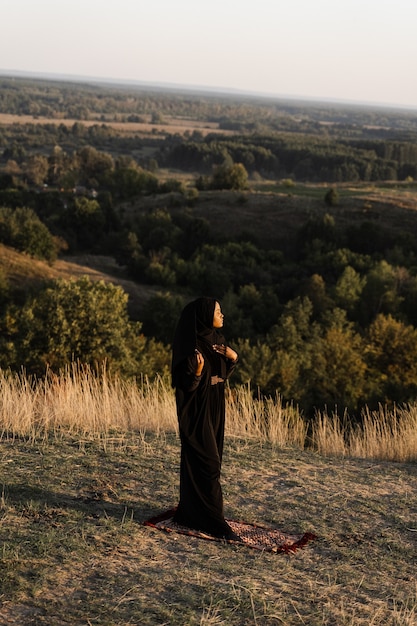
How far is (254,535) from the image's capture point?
19.7ft

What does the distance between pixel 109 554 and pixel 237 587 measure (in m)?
0.99

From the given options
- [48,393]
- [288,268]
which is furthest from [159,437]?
[288,268]

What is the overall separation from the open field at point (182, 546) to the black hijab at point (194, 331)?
138cm

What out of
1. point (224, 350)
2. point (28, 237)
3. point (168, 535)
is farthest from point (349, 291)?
point (168, 535)

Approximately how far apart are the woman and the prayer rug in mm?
71

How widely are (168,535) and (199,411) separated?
1.01 m

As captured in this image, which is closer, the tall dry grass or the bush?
the tall dry grass

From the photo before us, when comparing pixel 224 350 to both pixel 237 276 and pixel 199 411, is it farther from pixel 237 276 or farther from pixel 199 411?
pixel 237 276

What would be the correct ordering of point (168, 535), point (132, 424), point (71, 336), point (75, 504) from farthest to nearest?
point (71, 336) < point (132, 424) < point (75, 504) < point (168, 535)

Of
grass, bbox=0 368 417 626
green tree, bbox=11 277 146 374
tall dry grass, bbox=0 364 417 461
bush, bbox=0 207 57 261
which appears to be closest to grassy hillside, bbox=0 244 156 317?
bush, bbox=0 207 57 261

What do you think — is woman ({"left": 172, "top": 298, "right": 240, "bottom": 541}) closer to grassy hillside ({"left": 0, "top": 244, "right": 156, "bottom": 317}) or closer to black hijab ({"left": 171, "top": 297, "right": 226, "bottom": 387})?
black hijab ({"left": 171, "top": 297, "right": 226, "bottom": 387})

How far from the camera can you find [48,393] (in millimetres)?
9695

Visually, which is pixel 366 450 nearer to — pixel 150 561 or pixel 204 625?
pixel 150 561

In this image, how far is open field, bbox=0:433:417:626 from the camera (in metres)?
4.58
